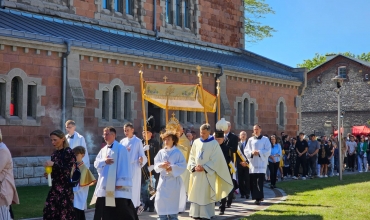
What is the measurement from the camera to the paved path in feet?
48.4

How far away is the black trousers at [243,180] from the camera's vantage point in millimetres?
19016

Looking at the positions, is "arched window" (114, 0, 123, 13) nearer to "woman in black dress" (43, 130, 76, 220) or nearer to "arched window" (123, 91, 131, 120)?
"arched window" (123, 91, 131, 120)

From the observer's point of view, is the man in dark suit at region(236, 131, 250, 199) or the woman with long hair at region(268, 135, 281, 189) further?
the woman with long hair at region(268, 135, 281, 189)

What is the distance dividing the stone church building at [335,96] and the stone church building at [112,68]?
837 inches

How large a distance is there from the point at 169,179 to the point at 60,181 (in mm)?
3226

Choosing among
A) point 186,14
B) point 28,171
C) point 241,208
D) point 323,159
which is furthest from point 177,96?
point 186,14

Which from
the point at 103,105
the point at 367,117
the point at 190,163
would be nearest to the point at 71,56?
the point at 103,105

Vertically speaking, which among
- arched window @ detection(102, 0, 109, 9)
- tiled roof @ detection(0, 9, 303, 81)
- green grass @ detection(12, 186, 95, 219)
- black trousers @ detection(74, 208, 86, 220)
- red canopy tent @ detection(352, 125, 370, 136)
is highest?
arched window @ detection(102, 0, 109, 9)

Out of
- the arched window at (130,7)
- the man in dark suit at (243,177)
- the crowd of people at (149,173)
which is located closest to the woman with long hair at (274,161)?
the crowd of people at (149,173)

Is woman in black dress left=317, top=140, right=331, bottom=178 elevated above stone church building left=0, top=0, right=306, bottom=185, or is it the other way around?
stone church building left=0, top=0, right=306, bottom=185

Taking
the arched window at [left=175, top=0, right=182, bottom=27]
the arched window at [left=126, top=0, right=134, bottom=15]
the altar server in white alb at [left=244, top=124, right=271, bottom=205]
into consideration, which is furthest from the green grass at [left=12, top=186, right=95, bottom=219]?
the arched window at [left=175, top=0, right=182, bottom=27]

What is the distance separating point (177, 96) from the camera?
18.0 meters

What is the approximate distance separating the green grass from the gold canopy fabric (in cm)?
312

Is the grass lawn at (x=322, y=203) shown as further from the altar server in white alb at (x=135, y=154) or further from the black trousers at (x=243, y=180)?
the altar server in white alb at (x=135, y=154)
